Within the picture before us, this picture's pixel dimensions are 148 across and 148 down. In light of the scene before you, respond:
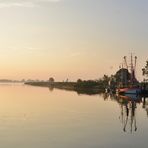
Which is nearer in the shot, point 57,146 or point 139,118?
point 57,146

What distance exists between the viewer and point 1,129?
39.7 m

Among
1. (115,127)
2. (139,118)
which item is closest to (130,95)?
(139,118)

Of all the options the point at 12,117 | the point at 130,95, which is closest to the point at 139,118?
the point at 12,117

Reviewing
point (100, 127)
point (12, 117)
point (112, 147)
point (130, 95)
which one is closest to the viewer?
point (112, 147)

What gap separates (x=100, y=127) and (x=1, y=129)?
9.66 metres

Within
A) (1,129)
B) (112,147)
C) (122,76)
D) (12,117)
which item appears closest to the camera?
(112,147)

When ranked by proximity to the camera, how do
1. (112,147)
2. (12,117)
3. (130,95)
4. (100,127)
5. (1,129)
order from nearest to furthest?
(112,147)
(1,129)
(100,127)
(12,117)
(130,95)

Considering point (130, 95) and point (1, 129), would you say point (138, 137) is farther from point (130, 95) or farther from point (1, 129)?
point (130, 95)

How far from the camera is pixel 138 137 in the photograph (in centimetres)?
3712

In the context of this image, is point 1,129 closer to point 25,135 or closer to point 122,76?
point 25,135

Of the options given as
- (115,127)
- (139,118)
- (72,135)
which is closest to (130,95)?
(139,118)

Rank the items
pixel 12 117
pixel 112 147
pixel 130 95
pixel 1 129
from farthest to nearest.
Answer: pixel 130 95 < pixel 12 117 < pixel 1 129 < pixel 112 147

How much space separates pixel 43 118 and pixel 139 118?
11.4m

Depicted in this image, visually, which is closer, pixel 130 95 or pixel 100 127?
pixel 100 127
